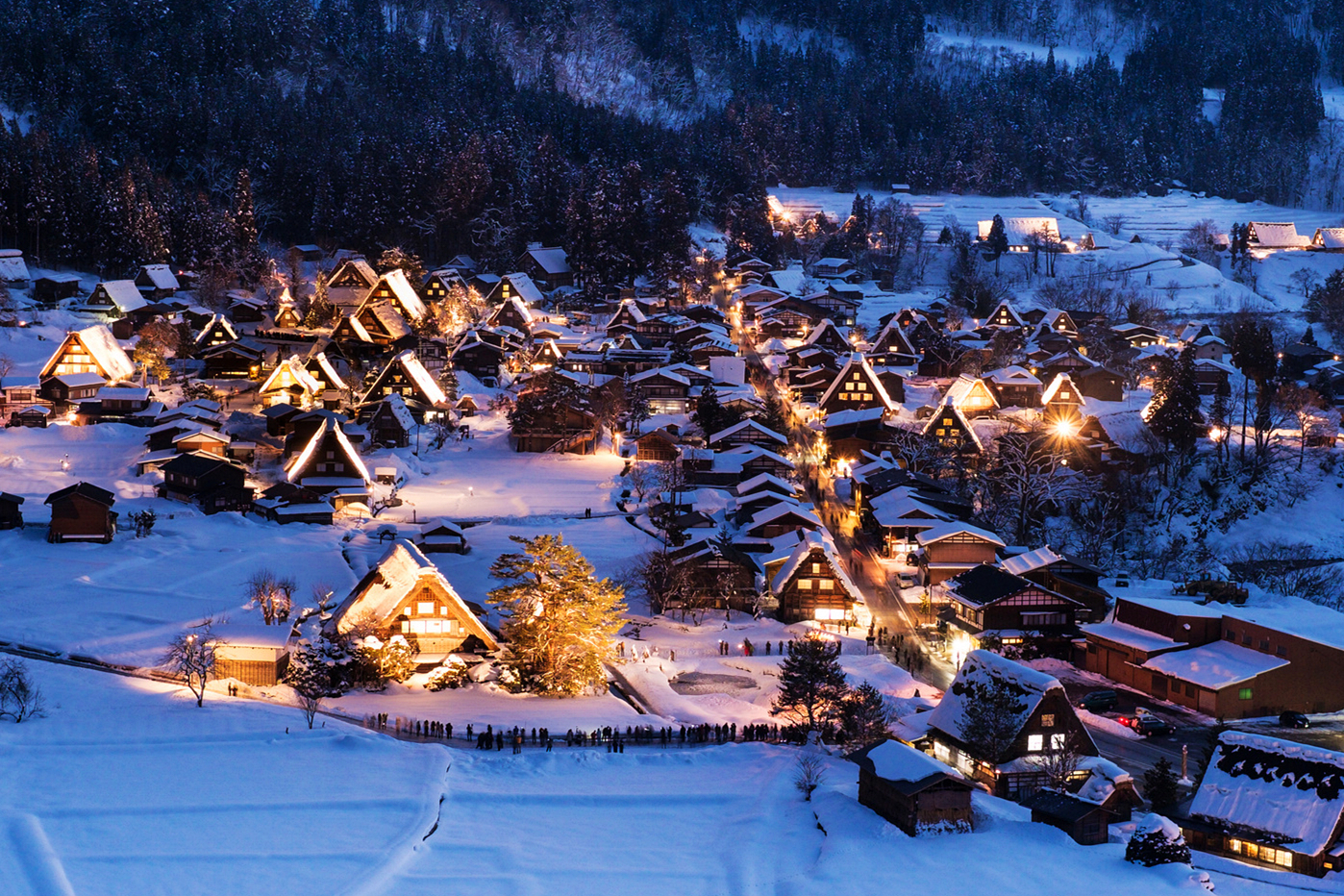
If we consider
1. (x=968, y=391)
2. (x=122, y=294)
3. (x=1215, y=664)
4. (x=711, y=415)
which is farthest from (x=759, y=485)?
(x=122, y=294)

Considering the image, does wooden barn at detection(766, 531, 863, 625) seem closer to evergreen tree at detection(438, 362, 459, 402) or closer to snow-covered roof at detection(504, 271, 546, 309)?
evergreen tree at detection(438, 362, 459, 402)

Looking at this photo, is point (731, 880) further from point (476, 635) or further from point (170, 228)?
point (170, 228)

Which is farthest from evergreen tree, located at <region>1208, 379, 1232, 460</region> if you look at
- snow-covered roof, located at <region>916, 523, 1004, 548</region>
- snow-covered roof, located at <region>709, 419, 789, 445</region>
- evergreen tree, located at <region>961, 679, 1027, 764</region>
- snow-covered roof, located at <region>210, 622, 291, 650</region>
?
snow-covered roof, located at <region>210, 622, 291, 650</region>

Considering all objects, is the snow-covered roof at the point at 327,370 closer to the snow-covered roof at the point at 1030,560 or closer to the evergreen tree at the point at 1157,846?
the snow-covered roof at the point at 1030,560

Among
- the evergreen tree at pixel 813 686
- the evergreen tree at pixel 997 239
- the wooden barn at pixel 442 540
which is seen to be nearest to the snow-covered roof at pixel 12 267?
the wooden barn at pixel 442 540

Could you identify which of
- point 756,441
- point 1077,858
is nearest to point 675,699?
point 1077,858

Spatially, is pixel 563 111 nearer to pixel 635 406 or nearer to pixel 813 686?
pixel 635 406
